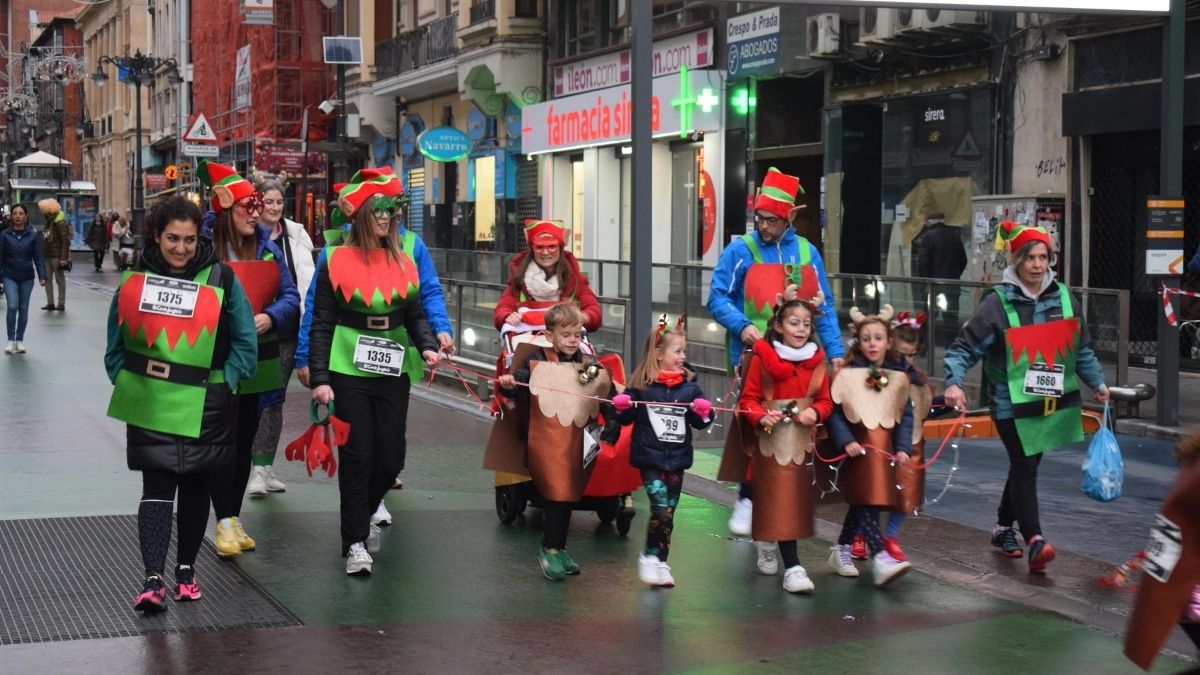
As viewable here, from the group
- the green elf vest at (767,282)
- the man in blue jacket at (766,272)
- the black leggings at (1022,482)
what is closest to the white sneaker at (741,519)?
the man in blue jacket at (766,272)

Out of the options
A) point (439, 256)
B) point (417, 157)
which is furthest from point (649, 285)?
point (417, 157)

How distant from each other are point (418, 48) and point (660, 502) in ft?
106

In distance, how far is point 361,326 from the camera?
7805mm

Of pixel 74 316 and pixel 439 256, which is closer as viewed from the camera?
pixel 439 256

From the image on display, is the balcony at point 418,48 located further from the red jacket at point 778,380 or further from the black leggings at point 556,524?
the red jacket at point 778,380

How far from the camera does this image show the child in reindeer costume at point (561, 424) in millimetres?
7703

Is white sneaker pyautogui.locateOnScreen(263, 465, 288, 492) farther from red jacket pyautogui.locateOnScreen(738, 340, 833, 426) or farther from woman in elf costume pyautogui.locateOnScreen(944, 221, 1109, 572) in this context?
woman in elf costume pyautogui.locateOnScreen(944, 221, 1109, 572)

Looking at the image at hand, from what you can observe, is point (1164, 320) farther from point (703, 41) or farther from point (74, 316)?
point (74, 316)

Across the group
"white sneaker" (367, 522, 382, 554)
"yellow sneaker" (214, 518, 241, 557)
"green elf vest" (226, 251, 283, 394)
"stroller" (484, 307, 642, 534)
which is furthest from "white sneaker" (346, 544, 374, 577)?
"green elf vest" (226, 251, 283, 394)

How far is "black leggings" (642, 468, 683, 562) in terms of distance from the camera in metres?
7.49

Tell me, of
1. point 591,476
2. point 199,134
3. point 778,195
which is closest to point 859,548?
point 591,476

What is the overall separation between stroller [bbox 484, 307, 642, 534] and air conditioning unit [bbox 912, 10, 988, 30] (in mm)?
12590

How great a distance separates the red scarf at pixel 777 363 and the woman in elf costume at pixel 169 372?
2.35 m

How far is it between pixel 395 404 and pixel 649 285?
4.45m
